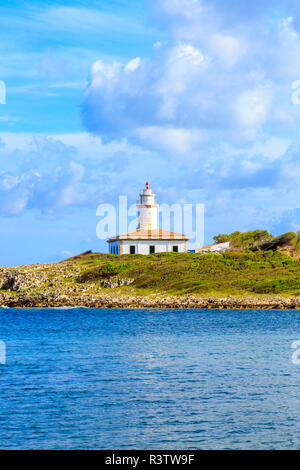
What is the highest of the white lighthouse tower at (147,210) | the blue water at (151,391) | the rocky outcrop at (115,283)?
the white lighthouse tower at (147,210)

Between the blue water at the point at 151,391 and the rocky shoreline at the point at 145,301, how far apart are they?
28.6 metres

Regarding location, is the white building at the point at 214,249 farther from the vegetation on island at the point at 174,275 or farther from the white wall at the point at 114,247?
the white wall at the point at 114,247

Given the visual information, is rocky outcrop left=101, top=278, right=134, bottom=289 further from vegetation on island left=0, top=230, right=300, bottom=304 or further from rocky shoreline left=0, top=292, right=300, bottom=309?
rocky shoreline left=0, top=292, right=300, bottom=309

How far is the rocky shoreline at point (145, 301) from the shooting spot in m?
77.4

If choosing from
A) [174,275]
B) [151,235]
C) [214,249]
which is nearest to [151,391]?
[174,275]

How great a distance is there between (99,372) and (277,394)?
943 centimetres

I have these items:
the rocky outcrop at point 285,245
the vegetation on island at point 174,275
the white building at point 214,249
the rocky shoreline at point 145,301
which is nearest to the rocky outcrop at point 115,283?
the vegetation on island at point 174,275

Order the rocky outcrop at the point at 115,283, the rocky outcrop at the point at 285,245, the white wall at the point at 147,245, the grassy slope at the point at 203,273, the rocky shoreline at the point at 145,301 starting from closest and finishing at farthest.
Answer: the rocky shoreline at the point at 145,301, the grassy slope at the point at 203,273, the rocky outcrop at the point at 115,283, the rocky outcrop at the point at 285,245, the white wall at the point at 147,245

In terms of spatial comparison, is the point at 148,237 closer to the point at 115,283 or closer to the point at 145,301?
the point at 115,283

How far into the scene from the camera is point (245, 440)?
1795 cm

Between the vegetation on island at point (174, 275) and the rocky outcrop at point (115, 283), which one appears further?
the rocky outcrop at point (115, 283)

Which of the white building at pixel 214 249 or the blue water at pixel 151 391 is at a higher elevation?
the white building at pixel 214 249

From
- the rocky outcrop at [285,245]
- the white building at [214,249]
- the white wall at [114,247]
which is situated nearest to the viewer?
the rocky outcrop at [285,245]
